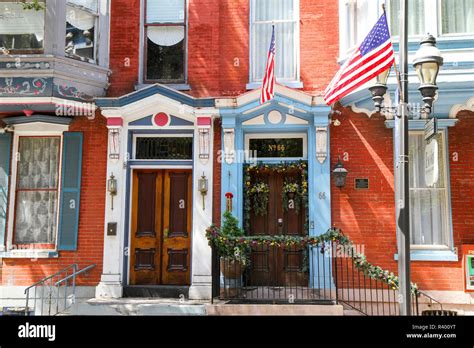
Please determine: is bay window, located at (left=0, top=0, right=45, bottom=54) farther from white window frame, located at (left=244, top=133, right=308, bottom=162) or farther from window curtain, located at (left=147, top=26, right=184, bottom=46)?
white window frame, located at (left=244, top=133, right=308, bottom=162)

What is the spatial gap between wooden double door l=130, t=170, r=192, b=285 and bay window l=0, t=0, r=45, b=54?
10.7ft

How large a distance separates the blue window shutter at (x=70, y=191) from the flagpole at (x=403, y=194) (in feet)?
21.2

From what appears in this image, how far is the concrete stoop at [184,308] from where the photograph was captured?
26.7 ft

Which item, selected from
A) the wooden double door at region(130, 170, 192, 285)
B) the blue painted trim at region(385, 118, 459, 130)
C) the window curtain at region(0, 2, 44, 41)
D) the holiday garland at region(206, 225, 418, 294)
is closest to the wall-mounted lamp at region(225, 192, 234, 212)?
the wooden double door at region(130, 170, 192, 285)

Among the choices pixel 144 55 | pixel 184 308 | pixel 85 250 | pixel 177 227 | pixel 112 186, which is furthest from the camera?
pixel 144 55

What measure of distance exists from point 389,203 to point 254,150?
288 centimetres

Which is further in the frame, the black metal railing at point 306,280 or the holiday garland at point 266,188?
the holiday garland at point 266,188

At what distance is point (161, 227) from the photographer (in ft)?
32.9

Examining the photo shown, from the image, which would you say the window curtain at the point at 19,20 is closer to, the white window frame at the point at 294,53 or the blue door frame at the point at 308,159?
the blue door frame at the point at 308,159

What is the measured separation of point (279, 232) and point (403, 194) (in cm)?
383

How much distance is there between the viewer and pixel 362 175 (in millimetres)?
9641

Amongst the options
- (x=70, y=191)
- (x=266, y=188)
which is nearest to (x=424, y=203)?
(x=266, y=188)

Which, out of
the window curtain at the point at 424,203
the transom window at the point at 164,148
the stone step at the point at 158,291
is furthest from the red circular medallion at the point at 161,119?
the window curtain at the point at 424,203

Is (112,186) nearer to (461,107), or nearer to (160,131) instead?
(160,131)
